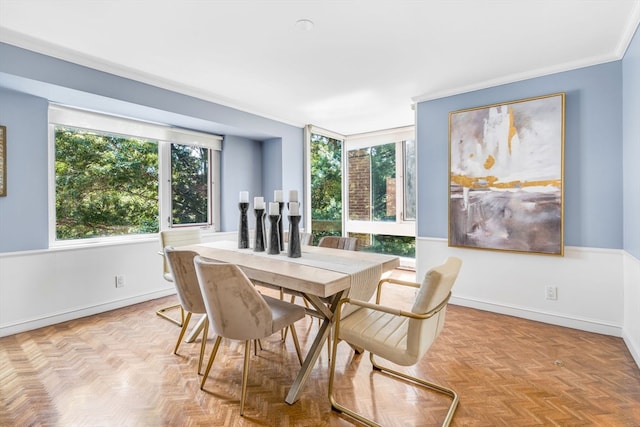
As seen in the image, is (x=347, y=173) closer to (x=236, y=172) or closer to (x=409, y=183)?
(x=409, y=183)

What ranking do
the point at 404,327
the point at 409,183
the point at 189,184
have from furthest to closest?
the point at 409,183 → the point at 189,184 → the point at 404,327

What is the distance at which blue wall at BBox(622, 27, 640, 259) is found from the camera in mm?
2326

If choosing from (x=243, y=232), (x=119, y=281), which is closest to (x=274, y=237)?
(x=243, y=232)

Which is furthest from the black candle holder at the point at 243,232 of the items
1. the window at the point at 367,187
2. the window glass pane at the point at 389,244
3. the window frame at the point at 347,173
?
the window glass pane at the point at 389,244

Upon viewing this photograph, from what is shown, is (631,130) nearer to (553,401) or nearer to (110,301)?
(553,401)

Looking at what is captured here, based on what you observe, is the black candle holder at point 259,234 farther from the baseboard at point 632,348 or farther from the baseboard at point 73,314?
the baseboard at point 632,348

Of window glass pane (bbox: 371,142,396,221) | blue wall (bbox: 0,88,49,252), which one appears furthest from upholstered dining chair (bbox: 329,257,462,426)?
window glass pane (bbox: 371,142,396,221)

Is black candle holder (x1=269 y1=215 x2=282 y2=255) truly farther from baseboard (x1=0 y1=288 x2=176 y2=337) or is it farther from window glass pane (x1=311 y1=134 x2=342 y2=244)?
window glass pane (x1=311 y1=134 x2=342 y2=244)

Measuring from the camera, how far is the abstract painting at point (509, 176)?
3006 millimetres

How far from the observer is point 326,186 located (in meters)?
5.86

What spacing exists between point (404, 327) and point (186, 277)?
4.96ft

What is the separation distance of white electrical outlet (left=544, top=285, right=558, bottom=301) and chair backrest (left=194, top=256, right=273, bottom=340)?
9.39 feet

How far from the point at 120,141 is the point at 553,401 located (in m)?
4.75

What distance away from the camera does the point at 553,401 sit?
1.91 meters
